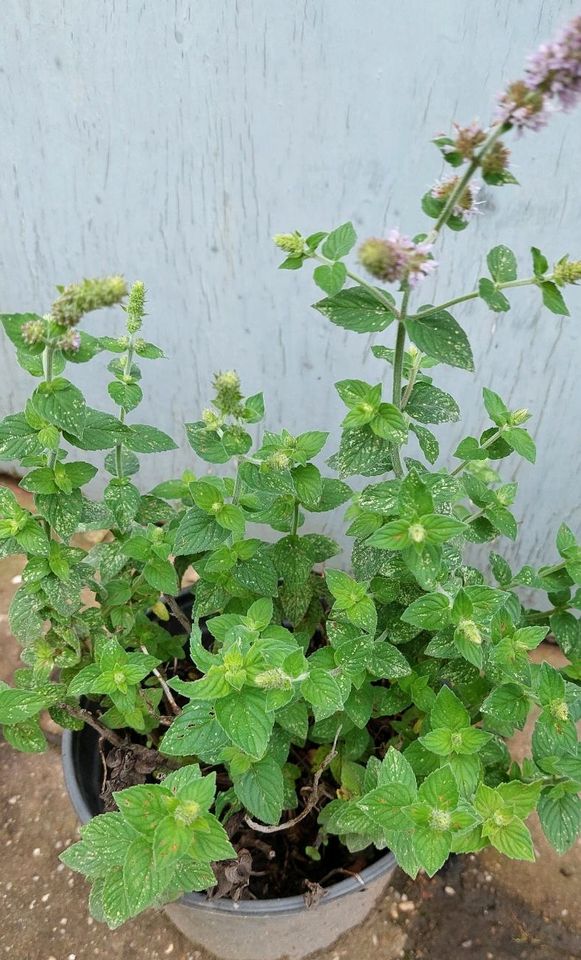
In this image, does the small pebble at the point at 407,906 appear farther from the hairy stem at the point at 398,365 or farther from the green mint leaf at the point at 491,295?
the green mint leaf at the point at 491,295

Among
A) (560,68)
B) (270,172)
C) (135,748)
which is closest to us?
(560,68)

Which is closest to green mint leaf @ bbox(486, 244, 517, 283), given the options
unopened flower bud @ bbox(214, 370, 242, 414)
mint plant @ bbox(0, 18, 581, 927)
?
mint plant @ bbox(0, 18, 581, 927)

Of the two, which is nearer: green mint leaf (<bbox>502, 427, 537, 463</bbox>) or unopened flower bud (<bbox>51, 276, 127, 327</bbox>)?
unopened flower bud (<bbox>51, 276, 127, 327</bbox>)

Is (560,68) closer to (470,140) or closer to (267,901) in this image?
(470,140)

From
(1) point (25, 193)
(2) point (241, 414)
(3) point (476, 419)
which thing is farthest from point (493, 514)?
(1) point (25, 193)

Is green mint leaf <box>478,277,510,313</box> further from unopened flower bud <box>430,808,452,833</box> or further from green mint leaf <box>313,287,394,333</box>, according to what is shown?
unopened flower bud <box>430,808,452,833</box>

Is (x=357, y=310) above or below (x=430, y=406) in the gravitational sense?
above

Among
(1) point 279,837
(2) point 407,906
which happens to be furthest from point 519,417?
(2) point 407,906
